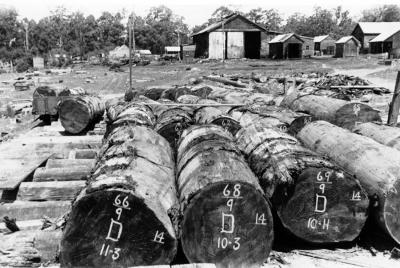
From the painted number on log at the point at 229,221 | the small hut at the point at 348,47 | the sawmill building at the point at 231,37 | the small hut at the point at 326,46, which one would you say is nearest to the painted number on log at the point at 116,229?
the painted number on log at the point at 229,221

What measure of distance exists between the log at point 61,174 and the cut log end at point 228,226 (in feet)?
12.5

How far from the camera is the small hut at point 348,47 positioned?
5300 centimetres

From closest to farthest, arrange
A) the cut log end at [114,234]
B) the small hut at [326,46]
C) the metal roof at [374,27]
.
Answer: the cut log end at [114,234] → the metal roof at [374,27] → the small hut at [326,46]

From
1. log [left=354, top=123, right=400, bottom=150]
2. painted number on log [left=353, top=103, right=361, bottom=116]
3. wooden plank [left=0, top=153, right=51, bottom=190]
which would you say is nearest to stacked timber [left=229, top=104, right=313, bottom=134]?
log [left=354, top=123, right=400, bottom=150]

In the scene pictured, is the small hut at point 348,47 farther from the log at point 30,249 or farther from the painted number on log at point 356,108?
the log at point 30,249

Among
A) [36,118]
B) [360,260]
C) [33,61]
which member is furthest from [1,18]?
[360,260]

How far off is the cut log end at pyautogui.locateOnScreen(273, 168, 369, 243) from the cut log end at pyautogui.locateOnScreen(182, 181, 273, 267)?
652mm

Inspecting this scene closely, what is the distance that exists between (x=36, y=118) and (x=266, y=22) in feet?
314

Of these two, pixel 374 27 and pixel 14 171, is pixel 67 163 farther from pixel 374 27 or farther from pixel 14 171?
pixel 374 27

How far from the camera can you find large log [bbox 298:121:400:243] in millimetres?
5969

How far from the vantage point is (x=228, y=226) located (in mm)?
5395

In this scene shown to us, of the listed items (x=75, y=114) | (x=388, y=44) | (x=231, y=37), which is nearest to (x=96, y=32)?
(x=231, y=37)

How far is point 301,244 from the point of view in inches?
250

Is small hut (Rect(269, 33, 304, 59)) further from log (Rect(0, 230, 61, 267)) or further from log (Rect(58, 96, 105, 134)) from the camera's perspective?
log (Rect(0, 230, 61, 267))
